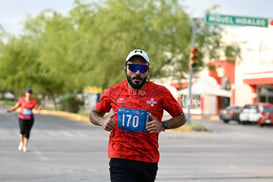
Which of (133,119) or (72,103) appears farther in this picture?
(72,103)

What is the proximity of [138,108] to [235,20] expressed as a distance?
20.7 metres

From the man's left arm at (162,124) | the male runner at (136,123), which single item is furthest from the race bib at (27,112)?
the man's left arm at (162,124)

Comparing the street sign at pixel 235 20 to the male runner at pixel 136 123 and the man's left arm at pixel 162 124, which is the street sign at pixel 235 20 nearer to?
the man's left arm at pixel 162 124

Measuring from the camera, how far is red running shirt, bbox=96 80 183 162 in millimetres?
5352

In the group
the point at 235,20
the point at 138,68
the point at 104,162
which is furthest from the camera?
the point at 235,20

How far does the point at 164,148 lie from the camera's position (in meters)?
18.1

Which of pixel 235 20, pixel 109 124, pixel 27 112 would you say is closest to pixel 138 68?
pixel 109 124

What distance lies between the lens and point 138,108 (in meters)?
5.42

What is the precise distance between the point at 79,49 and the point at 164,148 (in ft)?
57.9

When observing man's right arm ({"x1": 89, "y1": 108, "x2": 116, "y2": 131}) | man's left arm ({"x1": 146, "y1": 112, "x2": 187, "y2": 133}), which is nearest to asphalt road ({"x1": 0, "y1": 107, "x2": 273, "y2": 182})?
man's right arm ({"x1": 89, "y1": 108, "x2": 116, "y2": 131})

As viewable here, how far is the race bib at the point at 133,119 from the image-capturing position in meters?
5.32

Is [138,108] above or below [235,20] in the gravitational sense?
below

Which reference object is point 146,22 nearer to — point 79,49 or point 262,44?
point 79,49

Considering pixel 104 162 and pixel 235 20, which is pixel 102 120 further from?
pixel 235 20
